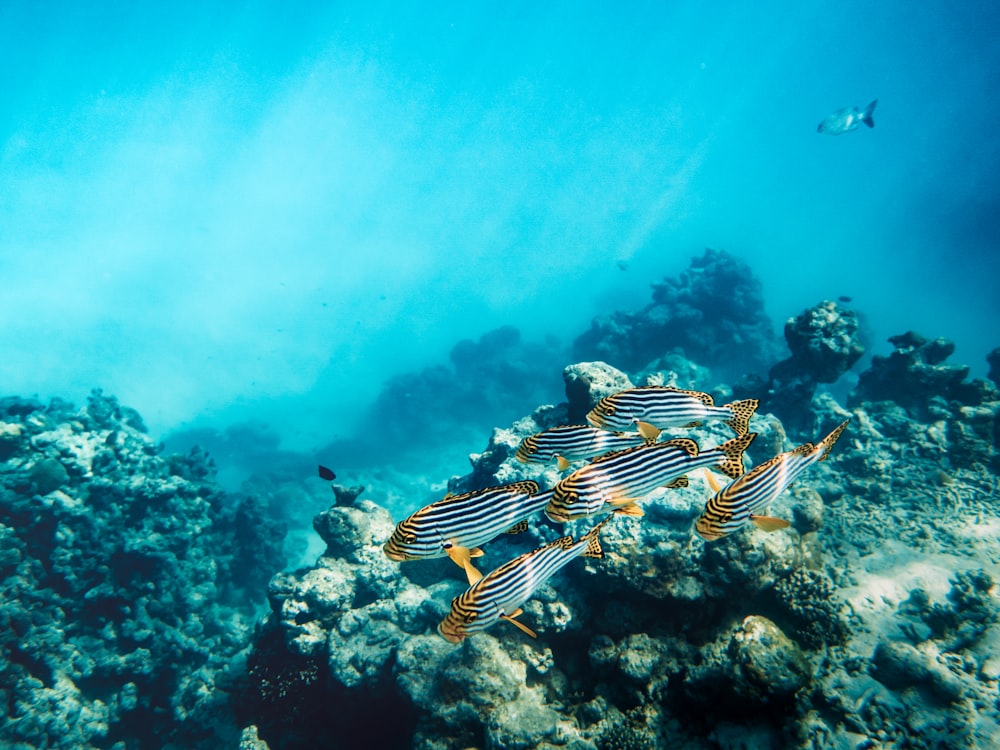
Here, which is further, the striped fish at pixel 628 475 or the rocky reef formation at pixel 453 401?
the rocky reef formation at pixel 453 401

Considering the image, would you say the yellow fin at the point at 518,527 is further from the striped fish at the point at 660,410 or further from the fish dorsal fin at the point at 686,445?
the fish dorsal fin at the point at 686,445

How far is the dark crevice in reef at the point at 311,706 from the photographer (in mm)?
6566

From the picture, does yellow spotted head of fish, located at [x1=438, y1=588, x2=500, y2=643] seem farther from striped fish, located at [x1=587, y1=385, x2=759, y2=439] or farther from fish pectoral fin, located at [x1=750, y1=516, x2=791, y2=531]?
fish pectoral fin, located at [x1=750, y1=516, x2=791, y2=531]

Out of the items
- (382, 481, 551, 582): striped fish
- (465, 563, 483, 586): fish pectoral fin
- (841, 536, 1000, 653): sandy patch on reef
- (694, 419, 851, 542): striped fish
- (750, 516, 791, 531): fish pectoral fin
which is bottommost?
(841, 536, 1000, 653): sandy patch on reef

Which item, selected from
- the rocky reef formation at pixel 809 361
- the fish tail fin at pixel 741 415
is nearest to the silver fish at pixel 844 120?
the rocky reef formation at pixel 809 361

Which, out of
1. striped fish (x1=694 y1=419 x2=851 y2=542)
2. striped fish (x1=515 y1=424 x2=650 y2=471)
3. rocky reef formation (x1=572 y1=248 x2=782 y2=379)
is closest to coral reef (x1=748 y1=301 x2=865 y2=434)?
rocky reef formation (x1=572 y1=248 x2=782 y2=379)

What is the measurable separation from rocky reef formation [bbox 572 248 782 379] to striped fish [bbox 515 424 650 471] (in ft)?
47.5

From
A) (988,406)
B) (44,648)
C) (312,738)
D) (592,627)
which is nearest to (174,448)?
(44,648)

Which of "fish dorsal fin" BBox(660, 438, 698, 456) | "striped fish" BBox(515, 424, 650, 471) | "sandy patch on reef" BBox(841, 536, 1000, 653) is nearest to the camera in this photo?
"fish dorsal fin" BBox(660, 438, 698, 456)

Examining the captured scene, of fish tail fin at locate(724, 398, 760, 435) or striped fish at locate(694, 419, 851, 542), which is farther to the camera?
fish tail fin at locate(724, 398, 760, 435)

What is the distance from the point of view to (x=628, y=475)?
3451 millimetres

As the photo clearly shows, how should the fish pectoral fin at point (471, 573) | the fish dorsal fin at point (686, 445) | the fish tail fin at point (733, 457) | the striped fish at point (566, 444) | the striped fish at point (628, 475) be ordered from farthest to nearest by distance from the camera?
1. the striped fish at point (566, 444)
2. the fish tail fin at point (733, 457)
3. the fish dorsal fin at point (686, 445)
4. the striped fish at point (628, 475)
5. the fish pectoral fin at point (471, 573)

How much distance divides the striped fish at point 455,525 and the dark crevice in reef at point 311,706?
441cm

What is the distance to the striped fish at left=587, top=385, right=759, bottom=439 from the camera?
3.98 metres
